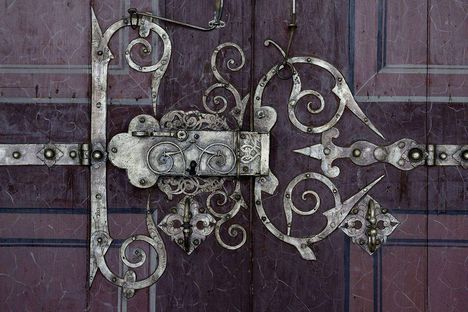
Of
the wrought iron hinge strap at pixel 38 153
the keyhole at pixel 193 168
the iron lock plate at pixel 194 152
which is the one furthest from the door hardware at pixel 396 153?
the wrought iron hinge strap at pixel 38 153

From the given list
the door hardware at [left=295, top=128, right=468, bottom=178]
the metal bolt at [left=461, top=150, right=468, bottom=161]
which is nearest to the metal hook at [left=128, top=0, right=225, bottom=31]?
the door hardware at [left=295, top=128, right=468, bottom=178]

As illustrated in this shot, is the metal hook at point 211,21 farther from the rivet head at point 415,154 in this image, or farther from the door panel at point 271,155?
the rivet head at point 415,154

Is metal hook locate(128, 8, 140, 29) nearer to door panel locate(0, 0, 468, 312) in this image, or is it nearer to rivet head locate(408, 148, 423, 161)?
door panel locate(0, 0, 468, 312)

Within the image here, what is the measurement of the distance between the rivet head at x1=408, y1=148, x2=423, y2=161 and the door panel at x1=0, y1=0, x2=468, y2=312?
0.08 feet

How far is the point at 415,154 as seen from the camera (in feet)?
4.13

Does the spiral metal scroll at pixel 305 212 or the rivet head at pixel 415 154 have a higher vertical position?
the rivet head at pixel 415 154

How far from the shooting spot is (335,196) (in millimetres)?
1278

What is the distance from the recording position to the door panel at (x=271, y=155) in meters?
1.27

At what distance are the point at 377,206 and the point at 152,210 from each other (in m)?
0.49

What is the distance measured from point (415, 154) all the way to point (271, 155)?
0.31 m

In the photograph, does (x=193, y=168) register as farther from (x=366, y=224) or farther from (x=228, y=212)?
(x=366, y=224)

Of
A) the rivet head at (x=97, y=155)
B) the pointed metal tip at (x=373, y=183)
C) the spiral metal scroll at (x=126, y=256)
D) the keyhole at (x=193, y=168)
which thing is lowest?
the spiral metal scroll at (x=126, y=256)

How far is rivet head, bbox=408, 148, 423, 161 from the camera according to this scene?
1.26 meters

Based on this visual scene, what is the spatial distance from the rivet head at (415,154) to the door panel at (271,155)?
0.02 m
